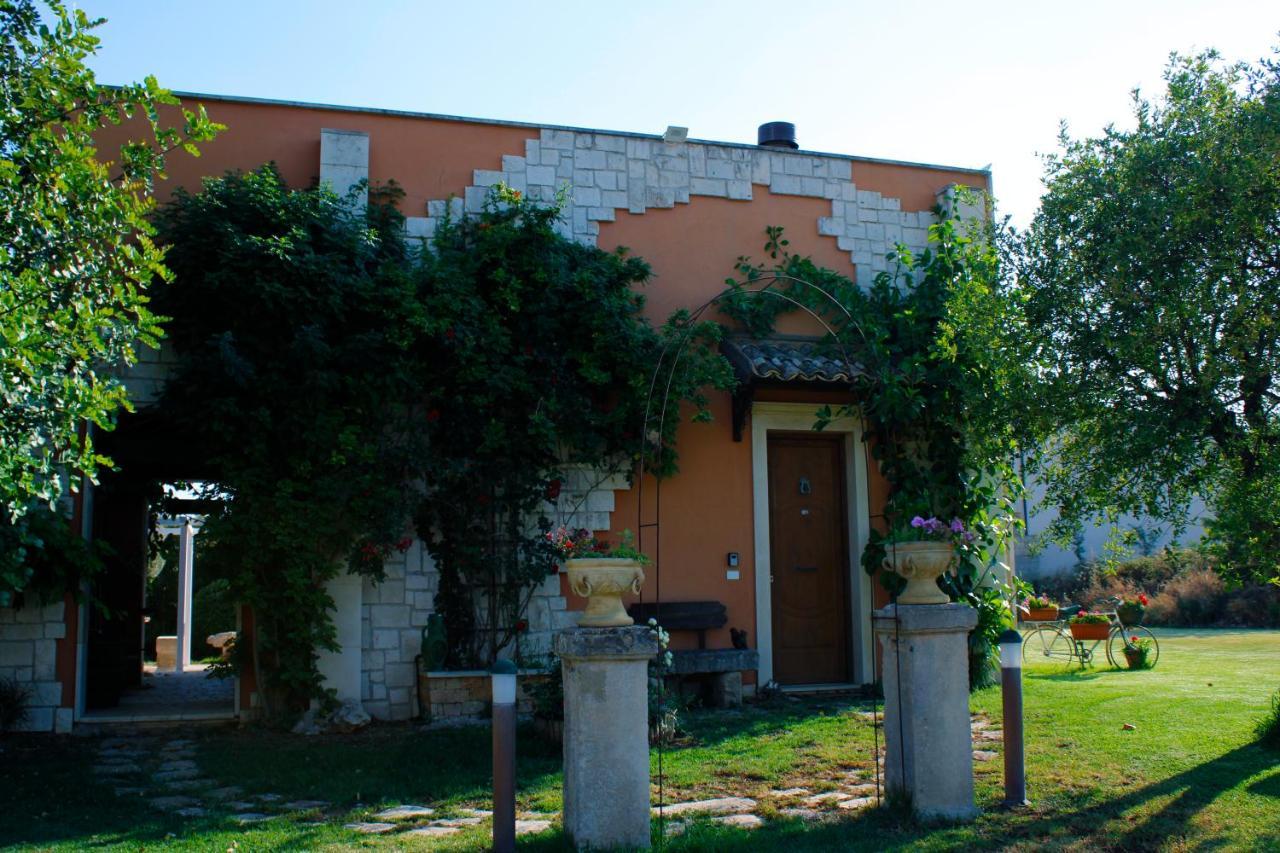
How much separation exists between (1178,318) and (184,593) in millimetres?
12576

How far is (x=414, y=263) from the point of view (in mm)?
9312

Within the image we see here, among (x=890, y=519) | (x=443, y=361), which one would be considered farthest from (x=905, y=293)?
(x=443, y=361)

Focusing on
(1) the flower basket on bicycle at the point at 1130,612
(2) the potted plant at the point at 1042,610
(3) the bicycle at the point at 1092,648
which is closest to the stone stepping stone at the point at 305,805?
Answer: (3) the bicycle at the point at 1092,648

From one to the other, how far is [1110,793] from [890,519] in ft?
13.8

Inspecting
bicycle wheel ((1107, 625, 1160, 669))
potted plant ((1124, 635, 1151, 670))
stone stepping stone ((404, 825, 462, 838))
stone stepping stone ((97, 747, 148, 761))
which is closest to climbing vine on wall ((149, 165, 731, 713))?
stone stepping stone ((97, 747, 148, 761))

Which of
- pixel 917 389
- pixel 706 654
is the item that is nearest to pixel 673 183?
pixel 917 389

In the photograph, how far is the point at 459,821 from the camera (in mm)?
5695

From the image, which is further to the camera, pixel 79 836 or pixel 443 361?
pixel 443 361

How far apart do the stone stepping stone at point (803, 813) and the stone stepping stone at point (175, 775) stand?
3.64 meters

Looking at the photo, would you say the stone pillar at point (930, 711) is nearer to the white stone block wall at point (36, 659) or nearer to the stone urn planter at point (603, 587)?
the stone urn planter at point (603, 587)

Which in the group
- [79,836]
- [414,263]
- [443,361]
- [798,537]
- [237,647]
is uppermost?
[414,263]

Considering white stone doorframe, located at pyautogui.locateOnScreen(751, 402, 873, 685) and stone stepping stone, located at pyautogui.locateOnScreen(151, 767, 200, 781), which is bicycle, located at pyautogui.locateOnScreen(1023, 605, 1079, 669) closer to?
white stone doorframe, located at pyautogui.locateOnScreen(751, 402, 873, 685)

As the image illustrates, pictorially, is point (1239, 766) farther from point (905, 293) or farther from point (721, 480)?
point (905, 293)

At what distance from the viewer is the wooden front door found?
10094mm
